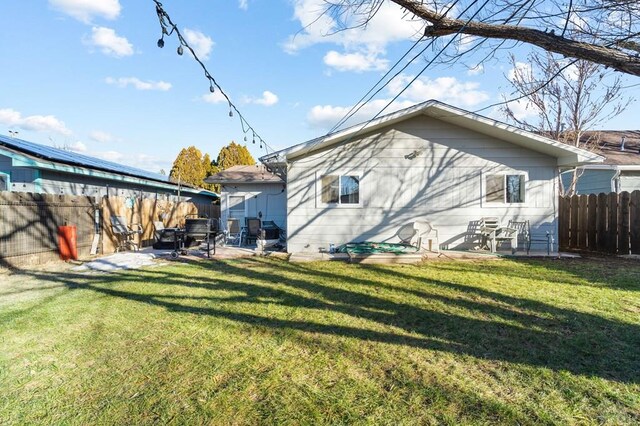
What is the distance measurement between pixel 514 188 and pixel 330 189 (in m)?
4.89

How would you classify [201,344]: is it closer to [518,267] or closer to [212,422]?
[212,422]

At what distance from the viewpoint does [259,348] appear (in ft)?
11.3

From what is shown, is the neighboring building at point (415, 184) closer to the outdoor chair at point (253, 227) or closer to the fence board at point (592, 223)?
the fence board at point (592, 223)

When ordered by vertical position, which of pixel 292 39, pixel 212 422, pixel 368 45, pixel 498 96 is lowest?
pixel 212 422

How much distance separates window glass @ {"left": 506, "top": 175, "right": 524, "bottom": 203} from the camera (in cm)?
968

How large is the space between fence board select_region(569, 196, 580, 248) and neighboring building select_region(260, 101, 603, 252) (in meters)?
1.43

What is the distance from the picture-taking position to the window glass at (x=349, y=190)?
9857 millimetres

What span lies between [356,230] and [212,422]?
780 centimetres

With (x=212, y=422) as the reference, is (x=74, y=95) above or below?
above

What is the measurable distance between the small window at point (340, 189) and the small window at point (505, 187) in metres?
3.50

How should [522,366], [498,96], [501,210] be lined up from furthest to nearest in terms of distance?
[498,96] < [501,210] < [522,366]

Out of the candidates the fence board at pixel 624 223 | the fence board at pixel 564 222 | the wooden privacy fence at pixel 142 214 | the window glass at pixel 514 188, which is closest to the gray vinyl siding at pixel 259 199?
the wooden privacy fence at pixel 142 214

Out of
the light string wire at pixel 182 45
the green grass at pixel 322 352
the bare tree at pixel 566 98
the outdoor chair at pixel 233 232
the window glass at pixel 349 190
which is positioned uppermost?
the bare tree at pixel 566 98

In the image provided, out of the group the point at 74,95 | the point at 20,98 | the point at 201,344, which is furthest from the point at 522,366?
the point at 20,98
